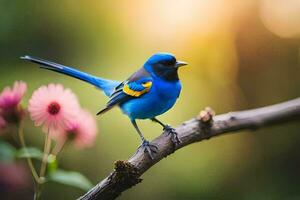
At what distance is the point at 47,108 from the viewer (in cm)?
105

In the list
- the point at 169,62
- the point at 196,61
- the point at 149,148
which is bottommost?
the point at 149,148

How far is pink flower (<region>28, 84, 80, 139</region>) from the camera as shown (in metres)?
1.04

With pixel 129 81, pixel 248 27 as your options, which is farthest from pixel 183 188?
pixel 129 81

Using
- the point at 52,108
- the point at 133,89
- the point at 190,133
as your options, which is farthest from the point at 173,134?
the point at 52,108

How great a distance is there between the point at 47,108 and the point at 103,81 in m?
0.47

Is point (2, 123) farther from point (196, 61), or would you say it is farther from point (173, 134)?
point (196, 61)

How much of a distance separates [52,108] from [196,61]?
1359 mm

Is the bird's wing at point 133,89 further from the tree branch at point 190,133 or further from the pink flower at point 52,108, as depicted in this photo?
the pink flower at point 52,108

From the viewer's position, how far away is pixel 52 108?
1053 millimetres

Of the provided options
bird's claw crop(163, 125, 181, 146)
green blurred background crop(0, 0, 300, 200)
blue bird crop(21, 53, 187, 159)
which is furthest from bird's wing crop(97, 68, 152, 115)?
green blurred background crop(0, 0, 300, 200)

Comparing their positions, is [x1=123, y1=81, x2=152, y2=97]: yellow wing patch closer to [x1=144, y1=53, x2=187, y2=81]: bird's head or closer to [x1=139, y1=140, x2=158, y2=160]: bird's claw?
[x1=144, y1=53, x2=187, y2=81]: bird's head

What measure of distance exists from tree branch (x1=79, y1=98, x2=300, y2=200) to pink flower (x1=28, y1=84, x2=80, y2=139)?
139mm

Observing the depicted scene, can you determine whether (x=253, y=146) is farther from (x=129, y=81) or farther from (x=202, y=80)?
(x=129, y=81)

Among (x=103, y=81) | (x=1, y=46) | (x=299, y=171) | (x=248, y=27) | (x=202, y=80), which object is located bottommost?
(x=299, y=171)
